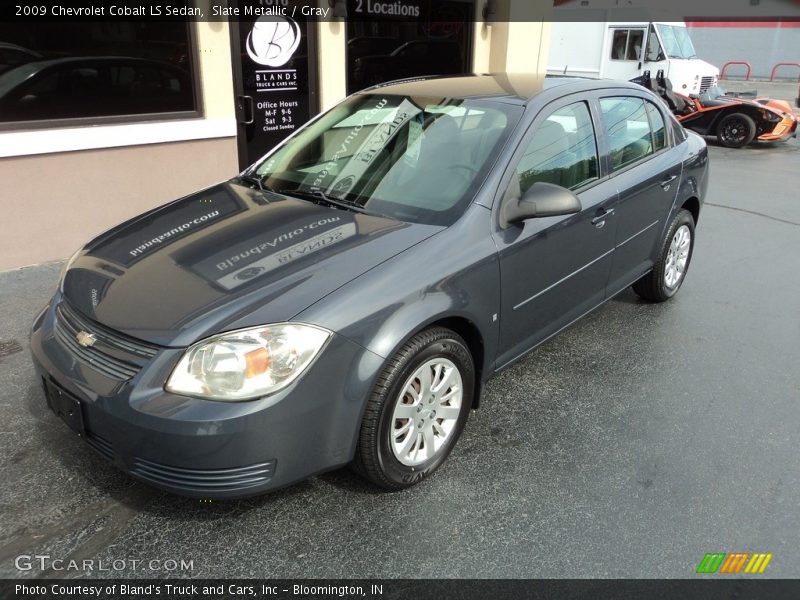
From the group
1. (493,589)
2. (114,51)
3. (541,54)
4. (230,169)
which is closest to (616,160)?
(493,589)

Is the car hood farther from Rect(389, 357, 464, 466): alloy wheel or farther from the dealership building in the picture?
the dealership building

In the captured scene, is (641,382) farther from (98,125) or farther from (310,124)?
(98,125)

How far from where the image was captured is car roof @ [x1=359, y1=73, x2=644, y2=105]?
3379 mm

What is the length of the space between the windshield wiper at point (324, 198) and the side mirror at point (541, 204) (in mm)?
668

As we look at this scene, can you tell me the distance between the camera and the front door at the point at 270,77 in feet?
20.6

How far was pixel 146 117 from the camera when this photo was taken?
18.4ft

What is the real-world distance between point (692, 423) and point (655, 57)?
44.0ft

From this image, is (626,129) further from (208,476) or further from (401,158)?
(208,476)

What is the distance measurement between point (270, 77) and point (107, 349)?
15.9ft

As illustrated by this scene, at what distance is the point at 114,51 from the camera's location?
541 centimetres

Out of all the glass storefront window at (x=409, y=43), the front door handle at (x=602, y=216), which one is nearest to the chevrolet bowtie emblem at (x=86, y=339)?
the front door handle at (x=602, y=216)

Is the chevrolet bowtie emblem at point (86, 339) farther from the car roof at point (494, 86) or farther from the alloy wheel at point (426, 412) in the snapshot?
the car roof at point (494, 86)

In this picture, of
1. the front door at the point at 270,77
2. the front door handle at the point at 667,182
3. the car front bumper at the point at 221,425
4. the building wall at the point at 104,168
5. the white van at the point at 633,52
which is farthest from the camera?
the white van at the point at 633,52

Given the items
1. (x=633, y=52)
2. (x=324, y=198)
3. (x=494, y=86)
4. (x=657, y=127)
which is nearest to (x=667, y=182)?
(x=657, y=127)
